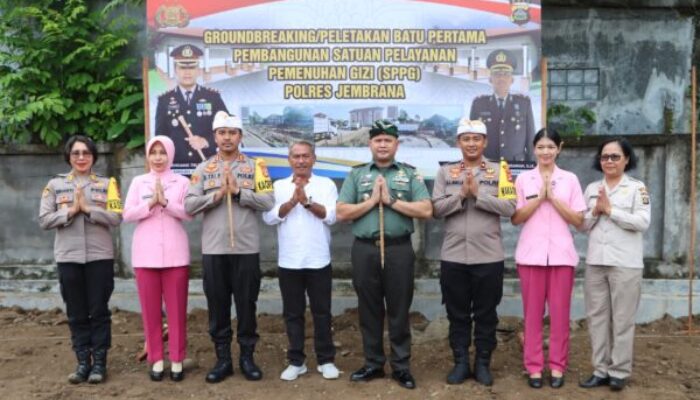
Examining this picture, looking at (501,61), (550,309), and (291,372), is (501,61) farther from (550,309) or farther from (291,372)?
(291,372)

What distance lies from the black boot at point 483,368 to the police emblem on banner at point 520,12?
3.09 metres

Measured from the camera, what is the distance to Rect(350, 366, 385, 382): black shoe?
4.98m

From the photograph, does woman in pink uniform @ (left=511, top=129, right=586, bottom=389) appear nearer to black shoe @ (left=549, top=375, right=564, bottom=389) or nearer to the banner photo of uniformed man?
black shoe @ (left=549, top=375, right=564, bottom=389)

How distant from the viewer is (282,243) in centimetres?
502

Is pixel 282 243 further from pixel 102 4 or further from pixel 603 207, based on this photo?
pixel 102 4

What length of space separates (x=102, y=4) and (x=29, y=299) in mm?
3225

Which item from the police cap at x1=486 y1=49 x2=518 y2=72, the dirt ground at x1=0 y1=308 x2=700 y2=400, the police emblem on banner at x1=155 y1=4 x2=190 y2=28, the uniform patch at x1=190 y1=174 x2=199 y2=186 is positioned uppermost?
the police emblem on banner at x1=155 y1=4 x2=190 y2=28

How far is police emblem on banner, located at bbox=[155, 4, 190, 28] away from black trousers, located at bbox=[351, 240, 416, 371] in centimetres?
284

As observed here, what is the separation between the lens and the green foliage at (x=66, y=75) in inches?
260

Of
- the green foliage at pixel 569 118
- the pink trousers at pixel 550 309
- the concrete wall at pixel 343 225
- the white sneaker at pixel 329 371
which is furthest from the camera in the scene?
the green foliage at pixel 569 118

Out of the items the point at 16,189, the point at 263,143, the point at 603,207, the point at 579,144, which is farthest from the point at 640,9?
the point at 16,189

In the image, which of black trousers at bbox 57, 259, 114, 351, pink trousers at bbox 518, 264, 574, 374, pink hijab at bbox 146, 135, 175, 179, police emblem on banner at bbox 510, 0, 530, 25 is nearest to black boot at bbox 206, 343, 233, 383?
black trousers at bbox 57, 259, 114, 351

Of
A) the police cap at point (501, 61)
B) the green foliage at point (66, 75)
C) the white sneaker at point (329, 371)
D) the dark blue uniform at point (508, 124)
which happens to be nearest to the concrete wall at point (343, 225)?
the green foliage at point (66, 75)

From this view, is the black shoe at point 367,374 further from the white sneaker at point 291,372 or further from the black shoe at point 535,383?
the black shoe at point 535,383
